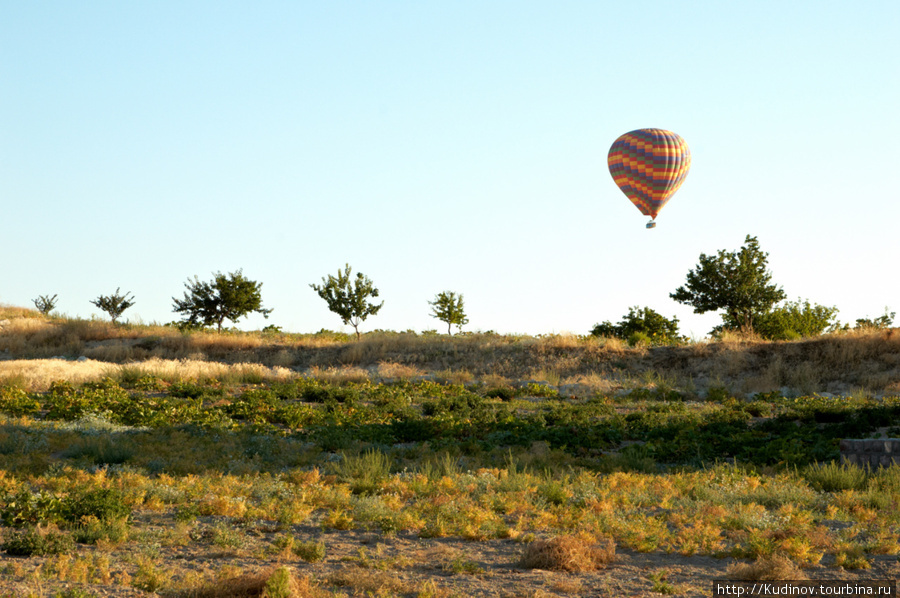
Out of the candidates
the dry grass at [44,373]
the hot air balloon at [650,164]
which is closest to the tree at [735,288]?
the hot air balloon at [650,164]

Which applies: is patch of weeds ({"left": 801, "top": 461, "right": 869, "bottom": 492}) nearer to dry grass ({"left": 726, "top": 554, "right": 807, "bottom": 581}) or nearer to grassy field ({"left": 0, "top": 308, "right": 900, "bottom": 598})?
grassy field ({"left": 0, "top": 308, "right": 900, "bottom": 598})

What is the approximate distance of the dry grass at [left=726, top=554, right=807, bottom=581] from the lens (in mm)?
7004

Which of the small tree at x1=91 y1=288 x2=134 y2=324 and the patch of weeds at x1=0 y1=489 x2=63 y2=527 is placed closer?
the patch of weeds at x1=0 y1=489 x2=63 y2=527

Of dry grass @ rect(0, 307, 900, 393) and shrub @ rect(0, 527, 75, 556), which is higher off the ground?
dry grass @ rect(0, 307, 900, 393)

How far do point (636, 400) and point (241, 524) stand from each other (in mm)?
16266

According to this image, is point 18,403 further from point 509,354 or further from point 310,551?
point 509,354

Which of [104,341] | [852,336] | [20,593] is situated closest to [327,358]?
[104,341]

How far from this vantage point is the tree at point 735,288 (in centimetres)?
4744

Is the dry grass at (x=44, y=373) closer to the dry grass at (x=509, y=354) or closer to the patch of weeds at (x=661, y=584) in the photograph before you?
the dry grass at (x=509, y=354)

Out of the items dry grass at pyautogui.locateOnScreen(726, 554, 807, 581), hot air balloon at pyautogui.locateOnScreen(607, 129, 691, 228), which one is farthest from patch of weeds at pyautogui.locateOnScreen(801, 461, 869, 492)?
hot air balloon at pyautogui.locateOnScreen(607, 129, 691, 228)

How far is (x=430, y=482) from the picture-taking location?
11898 mm

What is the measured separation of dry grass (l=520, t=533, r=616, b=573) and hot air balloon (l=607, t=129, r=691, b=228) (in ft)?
81.0

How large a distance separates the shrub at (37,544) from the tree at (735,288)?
44.4m

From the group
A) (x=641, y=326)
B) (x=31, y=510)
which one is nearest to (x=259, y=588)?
(x=31, y=510)
